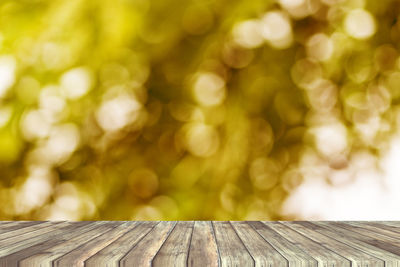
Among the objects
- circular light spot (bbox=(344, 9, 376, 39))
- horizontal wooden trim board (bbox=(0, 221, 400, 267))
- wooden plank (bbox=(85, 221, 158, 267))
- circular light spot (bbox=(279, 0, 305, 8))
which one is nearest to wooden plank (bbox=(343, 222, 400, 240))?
horizontal wooden trim board (bbox=(0, 221, 400, 267))

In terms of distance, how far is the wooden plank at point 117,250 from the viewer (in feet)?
3.04

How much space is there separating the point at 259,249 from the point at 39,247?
1.69 ft

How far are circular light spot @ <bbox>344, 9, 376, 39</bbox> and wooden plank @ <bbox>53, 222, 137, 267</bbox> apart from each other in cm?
121

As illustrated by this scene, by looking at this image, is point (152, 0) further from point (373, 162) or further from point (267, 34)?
point (373, 162)

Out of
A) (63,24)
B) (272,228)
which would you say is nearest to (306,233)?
(272,228)

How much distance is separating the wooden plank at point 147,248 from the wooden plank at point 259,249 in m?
0.21

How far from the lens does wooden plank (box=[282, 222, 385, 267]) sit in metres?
0.94

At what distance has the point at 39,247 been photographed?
1.09 metres

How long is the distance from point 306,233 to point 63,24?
4.21 feet

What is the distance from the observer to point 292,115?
1937mm

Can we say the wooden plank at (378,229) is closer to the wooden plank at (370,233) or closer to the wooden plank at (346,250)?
the wooden plank at (370,233)

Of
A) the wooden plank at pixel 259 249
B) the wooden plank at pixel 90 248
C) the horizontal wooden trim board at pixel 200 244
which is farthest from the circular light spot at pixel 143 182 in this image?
the wooden plank at pixel 259 249

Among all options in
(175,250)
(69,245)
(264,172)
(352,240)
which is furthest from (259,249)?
(264,172)

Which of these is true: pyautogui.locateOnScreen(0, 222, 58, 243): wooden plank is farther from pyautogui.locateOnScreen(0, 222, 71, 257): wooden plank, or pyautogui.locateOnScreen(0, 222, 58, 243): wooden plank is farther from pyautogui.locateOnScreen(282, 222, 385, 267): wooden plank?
pyautogui.locateOnScreen(282, 222, 385, 267): wooden plank
